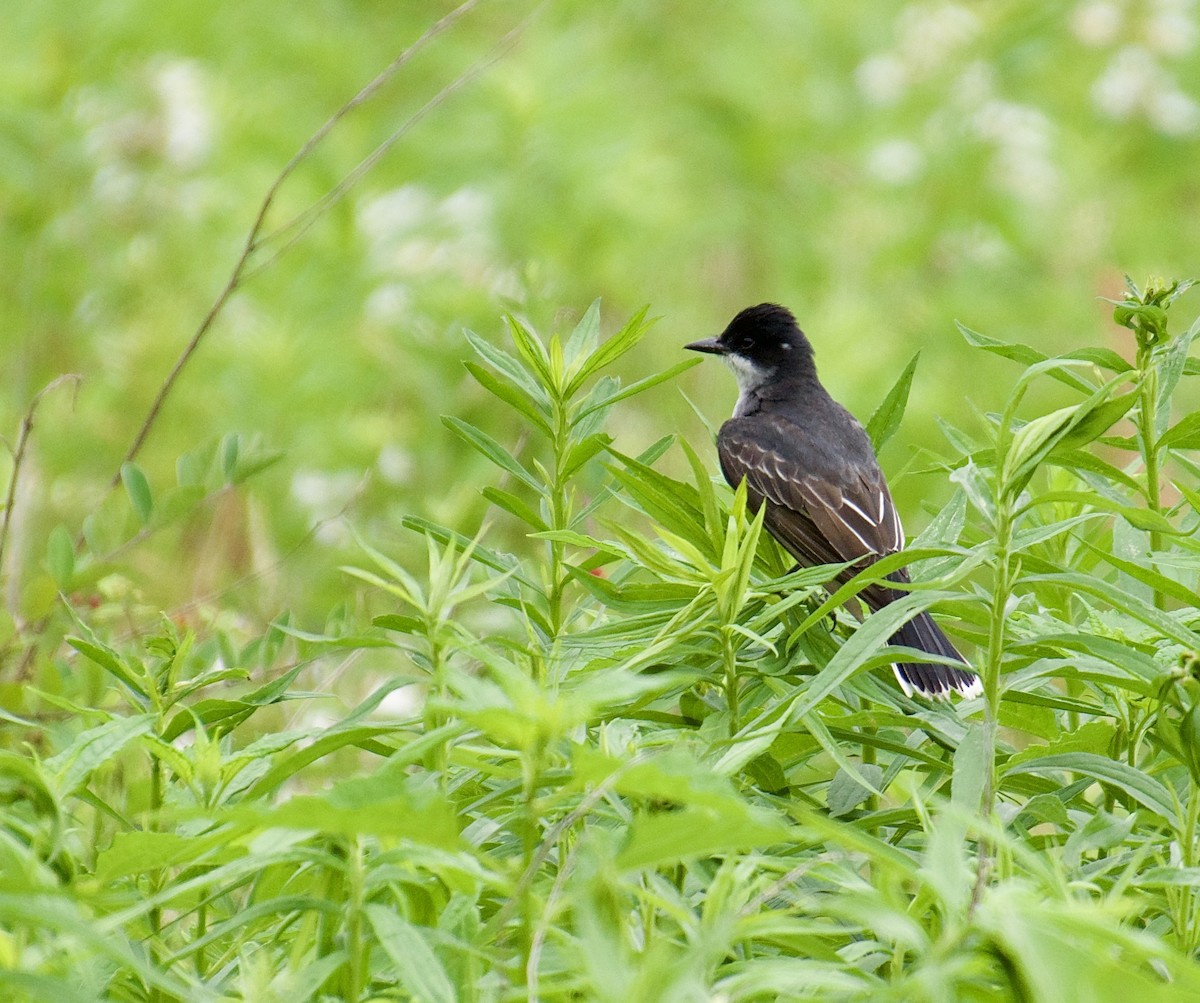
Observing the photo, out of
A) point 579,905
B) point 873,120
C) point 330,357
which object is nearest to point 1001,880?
point 579,905

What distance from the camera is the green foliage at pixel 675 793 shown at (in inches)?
48.8

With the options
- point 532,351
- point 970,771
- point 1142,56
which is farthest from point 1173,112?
point 970,771

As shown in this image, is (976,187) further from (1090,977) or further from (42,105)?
(1090,977)

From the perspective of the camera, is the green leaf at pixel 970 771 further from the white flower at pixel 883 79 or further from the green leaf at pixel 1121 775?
the white flower at pixel 883 79

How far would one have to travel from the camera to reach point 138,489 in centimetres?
317

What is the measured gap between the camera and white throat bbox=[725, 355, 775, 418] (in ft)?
18.3

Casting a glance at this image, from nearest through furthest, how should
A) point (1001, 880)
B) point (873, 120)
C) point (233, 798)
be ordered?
1. point (1001, 880)
2. point (233, 798)
3. point (873, 120)

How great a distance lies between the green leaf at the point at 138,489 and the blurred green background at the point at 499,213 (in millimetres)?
887

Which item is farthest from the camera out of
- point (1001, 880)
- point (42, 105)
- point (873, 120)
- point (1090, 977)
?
point (873, 120)

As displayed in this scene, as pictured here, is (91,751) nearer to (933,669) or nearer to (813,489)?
(933,669)

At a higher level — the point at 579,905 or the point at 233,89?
the point at 233,89

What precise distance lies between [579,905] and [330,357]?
670cm

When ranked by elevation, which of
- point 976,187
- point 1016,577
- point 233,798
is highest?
point 976,187

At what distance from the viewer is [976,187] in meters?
9.93
